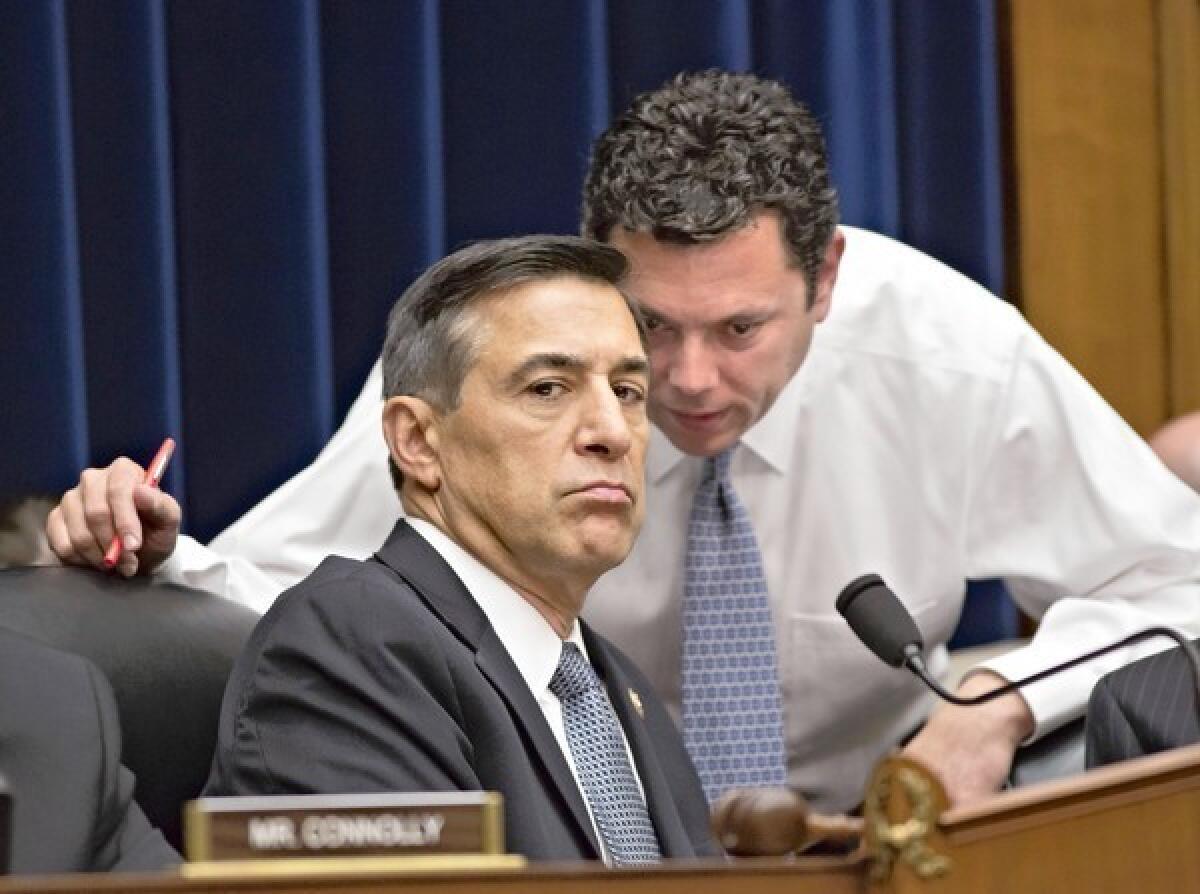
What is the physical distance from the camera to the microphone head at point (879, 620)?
6.62ft

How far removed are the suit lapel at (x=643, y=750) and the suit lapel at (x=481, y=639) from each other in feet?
0.48

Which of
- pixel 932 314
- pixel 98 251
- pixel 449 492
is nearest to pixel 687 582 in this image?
pixel 932 314

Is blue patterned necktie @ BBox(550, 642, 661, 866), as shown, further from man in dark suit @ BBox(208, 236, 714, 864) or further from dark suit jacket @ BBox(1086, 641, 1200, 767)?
dark suit jacket @ BBox(1086, 641, 1200, 767)

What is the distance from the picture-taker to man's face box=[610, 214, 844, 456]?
2699 mm

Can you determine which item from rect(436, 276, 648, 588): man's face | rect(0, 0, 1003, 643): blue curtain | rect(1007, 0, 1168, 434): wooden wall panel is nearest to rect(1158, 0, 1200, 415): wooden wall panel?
rect(1007, 0, 1168, 434): wooden wall panel

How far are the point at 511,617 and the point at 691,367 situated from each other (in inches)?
22.3

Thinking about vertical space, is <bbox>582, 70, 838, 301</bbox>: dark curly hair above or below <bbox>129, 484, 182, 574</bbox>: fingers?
above

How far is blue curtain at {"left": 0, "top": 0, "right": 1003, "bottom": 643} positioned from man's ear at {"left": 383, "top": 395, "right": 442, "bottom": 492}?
100 centimetres

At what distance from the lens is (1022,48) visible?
3.90 metres

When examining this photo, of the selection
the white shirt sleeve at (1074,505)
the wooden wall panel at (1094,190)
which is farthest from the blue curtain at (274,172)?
the white shirt sleeve at (1074,505)

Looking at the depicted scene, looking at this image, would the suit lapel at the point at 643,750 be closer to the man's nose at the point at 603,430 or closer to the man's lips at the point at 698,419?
the man's nose at the point at 603,430

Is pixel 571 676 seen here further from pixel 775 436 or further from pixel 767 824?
pixel 775 436

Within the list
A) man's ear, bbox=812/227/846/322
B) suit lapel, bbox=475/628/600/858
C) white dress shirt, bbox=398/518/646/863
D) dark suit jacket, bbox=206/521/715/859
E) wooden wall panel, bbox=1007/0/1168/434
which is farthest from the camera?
wooden wall panel, bbox=1007/0/1168/434

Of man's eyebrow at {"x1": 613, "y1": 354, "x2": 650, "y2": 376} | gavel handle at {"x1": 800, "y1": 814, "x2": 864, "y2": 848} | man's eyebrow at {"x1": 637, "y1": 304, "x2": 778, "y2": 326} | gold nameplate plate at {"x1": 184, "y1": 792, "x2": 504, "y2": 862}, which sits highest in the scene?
man's eyebrow at {"x1": 637, "y1": 304, "x2": 778, "y2": 326}
